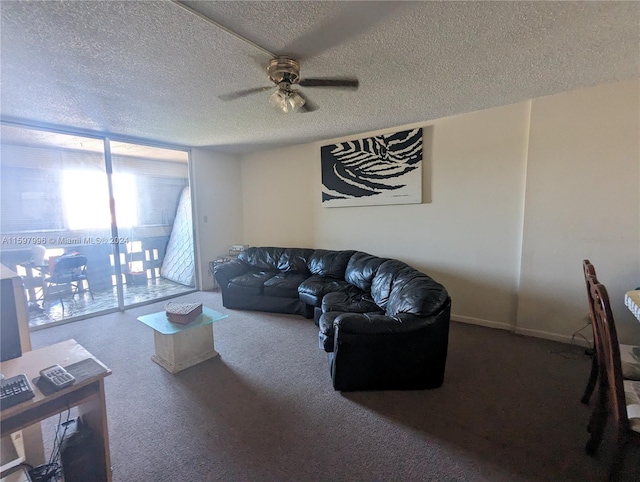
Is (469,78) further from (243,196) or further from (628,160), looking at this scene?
(243,196)

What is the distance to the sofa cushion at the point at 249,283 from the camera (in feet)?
13.1

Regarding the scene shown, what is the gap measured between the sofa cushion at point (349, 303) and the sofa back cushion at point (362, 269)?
0.18 metres

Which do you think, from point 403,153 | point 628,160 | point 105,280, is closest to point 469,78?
point 403,153

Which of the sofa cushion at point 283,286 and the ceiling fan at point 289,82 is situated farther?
the sofa cushion at point 283,286

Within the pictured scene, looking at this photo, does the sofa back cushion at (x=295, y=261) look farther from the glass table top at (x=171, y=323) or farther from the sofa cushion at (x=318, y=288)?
the glass table top at (x=171, y=323)

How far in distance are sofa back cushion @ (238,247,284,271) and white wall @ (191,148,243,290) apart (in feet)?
2.58

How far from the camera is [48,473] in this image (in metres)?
1.36

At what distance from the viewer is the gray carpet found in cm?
156

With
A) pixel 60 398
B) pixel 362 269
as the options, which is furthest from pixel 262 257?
pixel 60 398

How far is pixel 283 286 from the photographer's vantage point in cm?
387

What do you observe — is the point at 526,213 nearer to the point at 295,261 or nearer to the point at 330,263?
the point at 330,263

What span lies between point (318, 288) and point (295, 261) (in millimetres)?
1012

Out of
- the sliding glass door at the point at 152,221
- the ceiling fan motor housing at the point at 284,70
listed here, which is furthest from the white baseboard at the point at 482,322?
the sliding glass door at the point at 152,221

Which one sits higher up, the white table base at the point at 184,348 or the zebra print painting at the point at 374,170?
the zebra print painting at the point at 374,170
